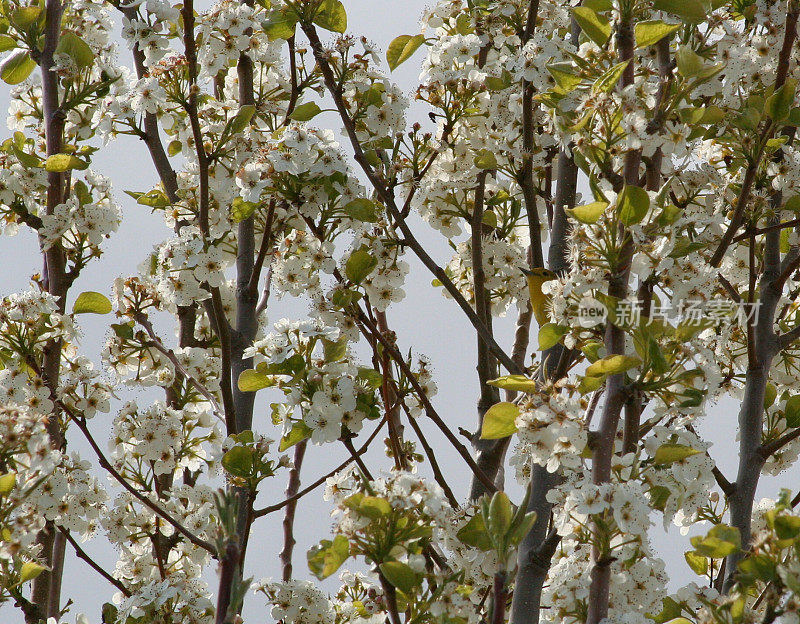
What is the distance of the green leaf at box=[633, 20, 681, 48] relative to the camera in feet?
8.23

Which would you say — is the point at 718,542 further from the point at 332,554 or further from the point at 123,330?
the point at 123,330

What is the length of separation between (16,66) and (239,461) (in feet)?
7.39

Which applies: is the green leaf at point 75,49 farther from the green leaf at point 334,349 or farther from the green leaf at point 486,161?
the green leaf at point 334,349

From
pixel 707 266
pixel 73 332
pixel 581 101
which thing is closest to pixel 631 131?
pixel 581 101

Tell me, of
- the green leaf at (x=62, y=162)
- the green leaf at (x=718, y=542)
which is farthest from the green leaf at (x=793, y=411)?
the green leaf at (x=62, y=162)

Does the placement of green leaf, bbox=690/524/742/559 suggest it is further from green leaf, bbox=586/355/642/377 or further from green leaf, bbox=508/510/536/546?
green leaf, bbox=508/510/536/546

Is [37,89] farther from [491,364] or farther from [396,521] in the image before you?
[396,521]

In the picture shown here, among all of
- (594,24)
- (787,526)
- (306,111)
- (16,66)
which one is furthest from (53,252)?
(787,526)

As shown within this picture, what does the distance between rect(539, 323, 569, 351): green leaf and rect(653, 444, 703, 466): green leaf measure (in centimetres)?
41

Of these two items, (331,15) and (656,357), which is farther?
(331,15)

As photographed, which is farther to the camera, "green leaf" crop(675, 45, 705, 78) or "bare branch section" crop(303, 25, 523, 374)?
"bare branch section" crop(303, 25, 523, 374)

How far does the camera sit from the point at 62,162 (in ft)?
12.9

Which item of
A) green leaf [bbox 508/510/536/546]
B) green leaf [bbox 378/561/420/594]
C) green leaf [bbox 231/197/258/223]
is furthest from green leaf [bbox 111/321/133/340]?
green leaf [bbox 508/510/536/546]

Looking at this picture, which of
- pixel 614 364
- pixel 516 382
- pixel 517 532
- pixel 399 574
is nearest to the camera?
pixel 517 532
